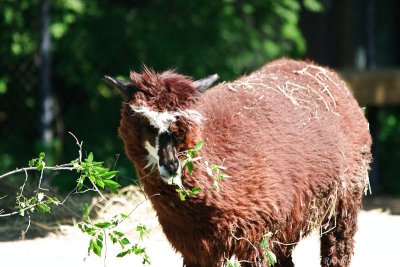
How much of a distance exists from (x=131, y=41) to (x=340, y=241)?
6.25 meters

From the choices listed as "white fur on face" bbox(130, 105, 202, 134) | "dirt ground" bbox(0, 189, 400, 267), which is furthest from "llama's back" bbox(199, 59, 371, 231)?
"dirt ground" bbox(0, 189, 400, 267)

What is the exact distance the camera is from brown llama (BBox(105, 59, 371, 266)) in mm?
4590

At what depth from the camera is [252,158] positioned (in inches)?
196

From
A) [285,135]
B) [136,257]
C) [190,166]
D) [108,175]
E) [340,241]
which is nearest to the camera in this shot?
[108,175]

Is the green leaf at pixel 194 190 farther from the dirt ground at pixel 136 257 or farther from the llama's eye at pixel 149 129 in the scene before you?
the dirt ground at pixel 136 257

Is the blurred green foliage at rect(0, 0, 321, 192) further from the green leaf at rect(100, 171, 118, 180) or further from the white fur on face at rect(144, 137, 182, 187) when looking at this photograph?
the green leaf at rect(100, 171, 118, 180)

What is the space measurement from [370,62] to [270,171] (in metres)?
7.58

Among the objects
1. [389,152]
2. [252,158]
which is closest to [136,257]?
[252,158]

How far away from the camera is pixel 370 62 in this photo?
40.1ft

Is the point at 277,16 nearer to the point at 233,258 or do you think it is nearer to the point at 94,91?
the point at 94,91

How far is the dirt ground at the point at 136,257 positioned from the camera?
21.7 feet

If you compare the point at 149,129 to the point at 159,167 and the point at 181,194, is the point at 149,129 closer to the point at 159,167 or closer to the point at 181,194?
the point at 159,167

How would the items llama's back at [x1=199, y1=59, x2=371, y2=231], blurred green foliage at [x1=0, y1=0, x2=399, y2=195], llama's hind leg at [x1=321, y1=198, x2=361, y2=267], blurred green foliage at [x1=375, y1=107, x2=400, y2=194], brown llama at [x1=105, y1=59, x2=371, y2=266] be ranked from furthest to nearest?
blurred green foliage at [x1=375, y1=107, x2=400, y2=194], blurred green foliage at [x1=0, y1=0, x2=399, y2=195], llama's hind leg at [x1=321, y1=198, x2=361, y2=267], llama's back at [x1=199, y1=59, x2=371, y2=231], brown llama at [x1=105, y1=59, x2=371, y2=266]

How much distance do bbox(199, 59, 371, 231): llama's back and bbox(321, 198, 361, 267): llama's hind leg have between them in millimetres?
248
